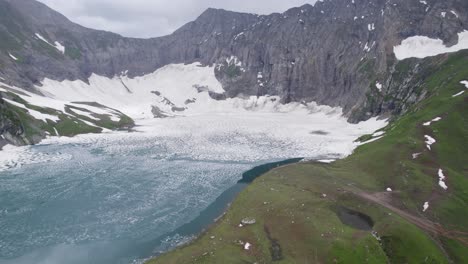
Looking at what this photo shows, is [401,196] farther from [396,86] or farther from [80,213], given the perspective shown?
[396,86]

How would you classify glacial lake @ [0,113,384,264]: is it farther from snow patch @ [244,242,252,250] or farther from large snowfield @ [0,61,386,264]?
snow patch @ [244,242,252,250]

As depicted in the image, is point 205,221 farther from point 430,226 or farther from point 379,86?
point 379,86

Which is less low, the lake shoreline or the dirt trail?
the dirt trail

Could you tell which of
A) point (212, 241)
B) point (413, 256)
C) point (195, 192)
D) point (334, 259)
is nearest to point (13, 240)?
point (212, 241)

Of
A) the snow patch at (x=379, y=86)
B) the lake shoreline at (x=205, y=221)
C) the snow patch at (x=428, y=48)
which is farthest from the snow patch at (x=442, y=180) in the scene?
the snow patch at (x=428, y=48)

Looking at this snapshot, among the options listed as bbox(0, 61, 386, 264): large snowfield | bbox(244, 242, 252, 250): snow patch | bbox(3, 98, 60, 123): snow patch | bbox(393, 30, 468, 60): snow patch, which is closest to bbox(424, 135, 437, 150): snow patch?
bbox(0, 61, 386, 264): large snowfield

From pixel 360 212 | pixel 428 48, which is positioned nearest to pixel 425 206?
A: pixel 360 212
